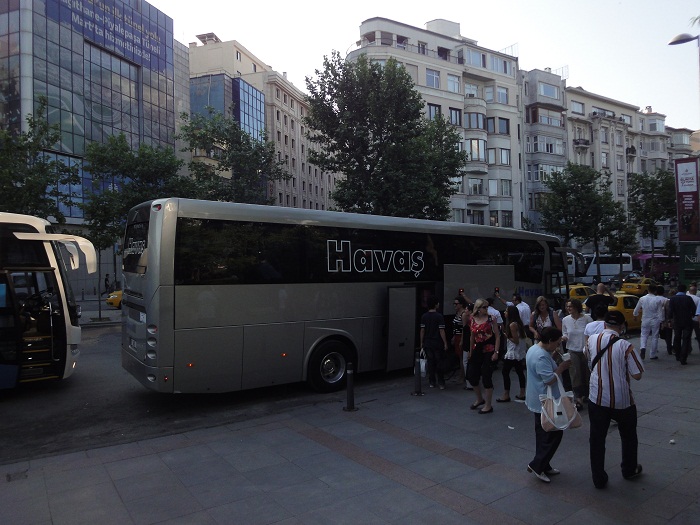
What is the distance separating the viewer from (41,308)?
9188mm

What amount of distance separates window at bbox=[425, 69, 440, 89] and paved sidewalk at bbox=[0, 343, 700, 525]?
1667 inches

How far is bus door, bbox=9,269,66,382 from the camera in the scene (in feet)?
29.2

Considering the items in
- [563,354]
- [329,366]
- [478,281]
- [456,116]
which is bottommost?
[329,366]

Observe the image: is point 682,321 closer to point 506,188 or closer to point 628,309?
point 628,309

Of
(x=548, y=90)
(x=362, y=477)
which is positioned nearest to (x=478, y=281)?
(x=362, y=477)

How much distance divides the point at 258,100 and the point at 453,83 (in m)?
25.9

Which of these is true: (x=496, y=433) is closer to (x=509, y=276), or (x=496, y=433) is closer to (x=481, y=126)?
(x=509, y=276)

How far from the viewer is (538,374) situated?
17.0 feet

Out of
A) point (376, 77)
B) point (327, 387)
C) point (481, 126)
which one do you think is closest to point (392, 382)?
point (327, 387)

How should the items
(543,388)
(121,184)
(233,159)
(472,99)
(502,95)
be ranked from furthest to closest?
1. (502,95)
2. (472,99)
3. (233,159)
4. (121,184)
5. (543,388)

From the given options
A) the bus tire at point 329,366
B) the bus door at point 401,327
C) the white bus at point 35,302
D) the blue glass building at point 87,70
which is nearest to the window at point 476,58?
the blue glass building at point 87,70

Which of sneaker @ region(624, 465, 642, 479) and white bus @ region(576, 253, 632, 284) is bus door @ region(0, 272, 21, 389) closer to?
sneaker @ region(624, 465, 642, 479)

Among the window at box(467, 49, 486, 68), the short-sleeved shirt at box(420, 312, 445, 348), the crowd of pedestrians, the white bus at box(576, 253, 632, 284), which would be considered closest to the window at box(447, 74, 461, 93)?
the window at box(467, 49, 486, 68)

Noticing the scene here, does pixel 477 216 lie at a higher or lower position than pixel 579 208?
→ higher
